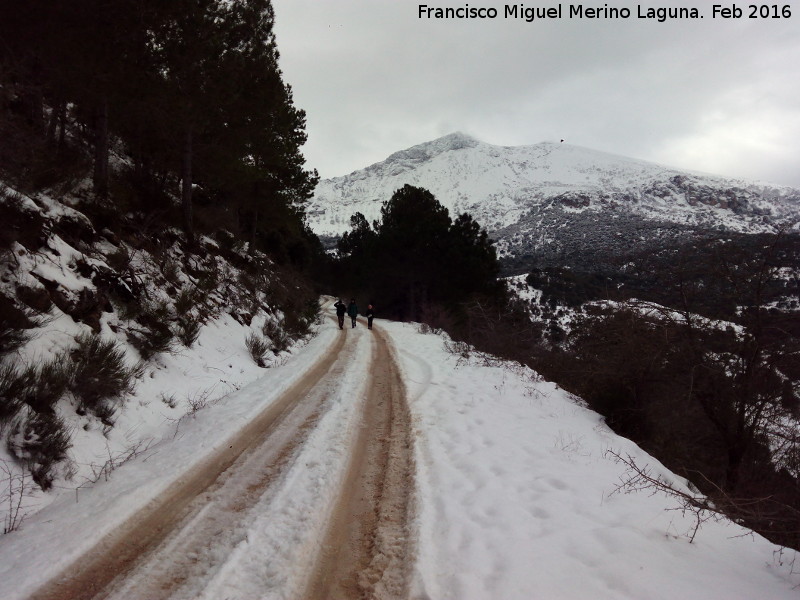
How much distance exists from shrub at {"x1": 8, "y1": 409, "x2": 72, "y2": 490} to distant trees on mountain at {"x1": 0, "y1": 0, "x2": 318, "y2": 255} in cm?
439

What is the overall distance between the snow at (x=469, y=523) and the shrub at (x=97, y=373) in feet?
1.34

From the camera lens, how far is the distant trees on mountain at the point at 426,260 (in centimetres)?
2789

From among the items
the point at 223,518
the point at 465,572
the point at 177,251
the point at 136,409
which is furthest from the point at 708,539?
the point at 177,251

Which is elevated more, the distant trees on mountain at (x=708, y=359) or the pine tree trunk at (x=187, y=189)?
the pine tree trunk at (x=187, y=189)

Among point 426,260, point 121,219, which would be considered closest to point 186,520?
point 121,219

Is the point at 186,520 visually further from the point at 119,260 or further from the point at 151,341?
the point at 119,260

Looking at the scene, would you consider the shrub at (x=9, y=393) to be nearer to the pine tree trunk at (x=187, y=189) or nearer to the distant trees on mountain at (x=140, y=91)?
the distant trees on mountain at (x=140, y=91)

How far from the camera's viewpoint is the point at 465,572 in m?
3.06

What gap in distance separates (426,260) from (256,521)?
88.7 feet

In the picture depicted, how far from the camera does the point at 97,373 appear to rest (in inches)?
210

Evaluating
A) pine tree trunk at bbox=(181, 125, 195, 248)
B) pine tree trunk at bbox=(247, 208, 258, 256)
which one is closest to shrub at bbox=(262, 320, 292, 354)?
pine tree trunk at bbox=(181, 125, 195, 248)

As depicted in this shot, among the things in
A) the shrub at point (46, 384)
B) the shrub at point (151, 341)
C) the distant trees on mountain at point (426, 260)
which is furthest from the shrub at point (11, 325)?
the distant trees on mountain at point (426, 260)

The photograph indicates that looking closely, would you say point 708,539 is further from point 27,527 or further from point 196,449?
point 27,527

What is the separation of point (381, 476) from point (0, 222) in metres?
6.10
